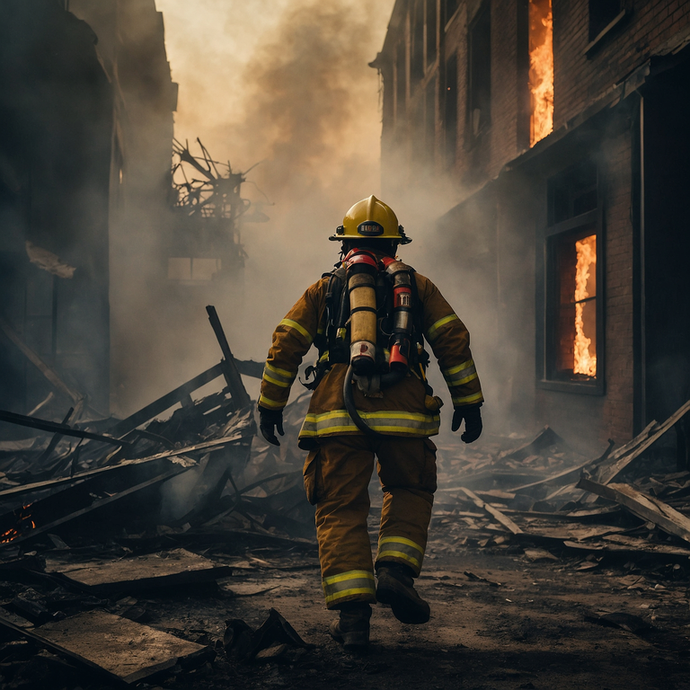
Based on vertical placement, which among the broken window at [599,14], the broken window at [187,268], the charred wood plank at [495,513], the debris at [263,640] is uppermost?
the broken window at [187,268]

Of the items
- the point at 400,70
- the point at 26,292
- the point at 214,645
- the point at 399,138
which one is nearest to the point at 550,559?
the point at 214,645

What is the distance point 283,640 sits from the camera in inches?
106

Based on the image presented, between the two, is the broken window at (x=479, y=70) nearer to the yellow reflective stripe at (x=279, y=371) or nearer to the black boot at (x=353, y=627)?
the yellow reflective stripe at (x=279, y=371)

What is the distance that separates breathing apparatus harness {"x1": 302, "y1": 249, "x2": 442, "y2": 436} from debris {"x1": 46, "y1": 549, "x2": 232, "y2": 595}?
3.85 ft

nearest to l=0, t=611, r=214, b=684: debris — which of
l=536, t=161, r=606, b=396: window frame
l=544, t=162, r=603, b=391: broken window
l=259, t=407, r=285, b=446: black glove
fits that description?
l=259, t=407, r=285, b=446: black glove

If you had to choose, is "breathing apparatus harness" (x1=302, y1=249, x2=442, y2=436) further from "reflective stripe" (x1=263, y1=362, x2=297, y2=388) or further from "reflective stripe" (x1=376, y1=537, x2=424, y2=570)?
"reflective stripe" (x1=376, y1=537, x2=424, y2=570)

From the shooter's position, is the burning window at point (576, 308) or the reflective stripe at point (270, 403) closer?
the reflective stripe at point (270, 403)

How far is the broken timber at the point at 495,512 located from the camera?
521 cm

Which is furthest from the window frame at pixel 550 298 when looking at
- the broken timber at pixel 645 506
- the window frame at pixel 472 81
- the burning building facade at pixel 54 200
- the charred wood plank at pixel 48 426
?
the burning building facade at pixel 54 200

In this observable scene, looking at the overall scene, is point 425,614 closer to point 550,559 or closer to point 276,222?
point 550,559

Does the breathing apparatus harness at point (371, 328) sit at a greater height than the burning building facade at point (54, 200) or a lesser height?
lesser

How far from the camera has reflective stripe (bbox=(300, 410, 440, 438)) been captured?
3004 mm

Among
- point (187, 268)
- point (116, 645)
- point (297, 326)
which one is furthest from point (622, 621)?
point (187, 268)

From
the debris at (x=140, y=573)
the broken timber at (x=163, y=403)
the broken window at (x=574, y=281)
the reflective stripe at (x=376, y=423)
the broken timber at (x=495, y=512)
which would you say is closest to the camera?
the reflective stripe at (x=376, y=423)
